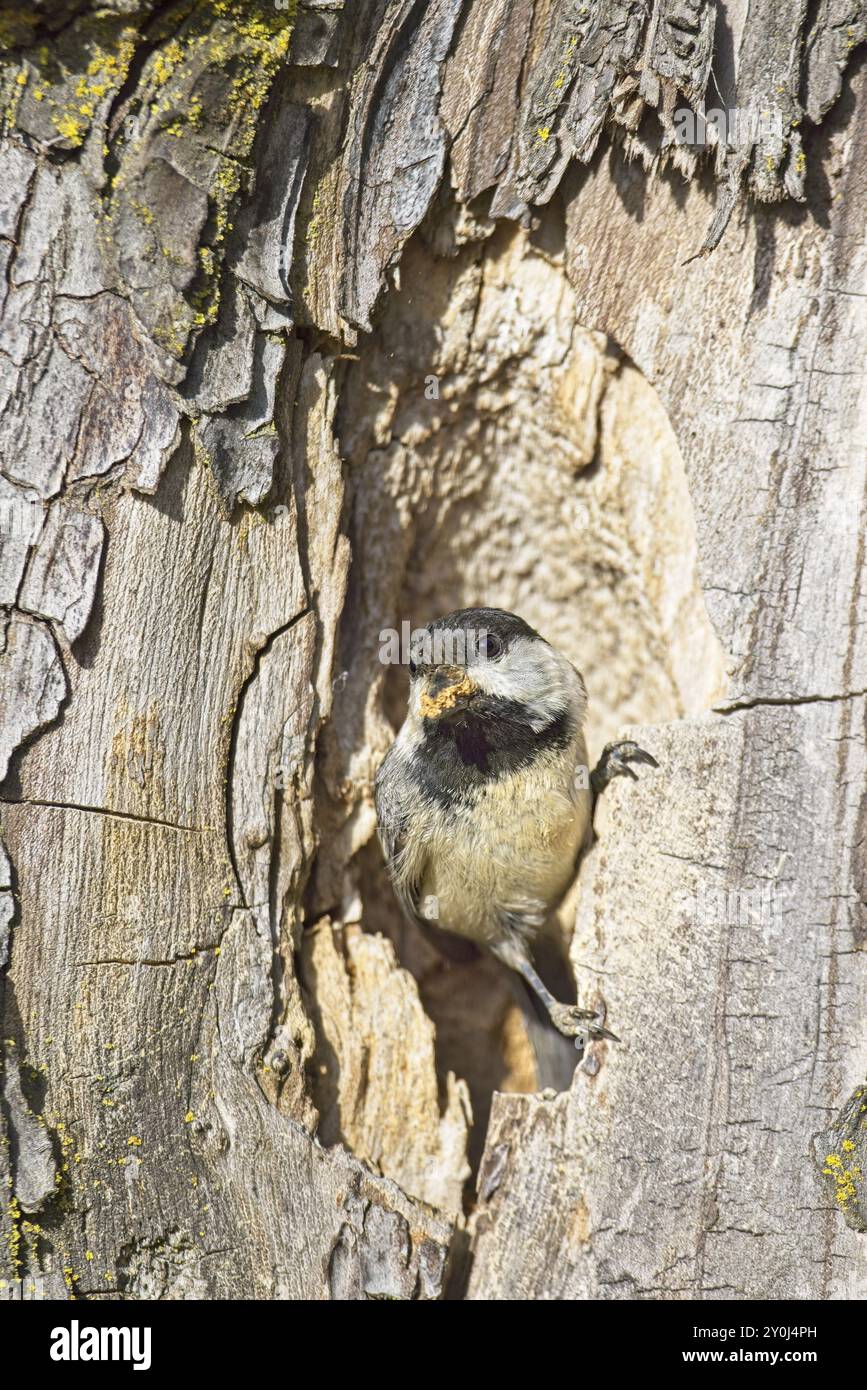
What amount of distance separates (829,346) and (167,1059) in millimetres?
2240

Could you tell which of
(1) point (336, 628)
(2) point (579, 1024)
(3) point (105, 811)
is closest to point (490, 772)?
(1) point (336, 628)

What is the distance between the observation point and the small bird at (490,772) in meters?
2.72

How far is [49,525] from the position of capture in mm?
2223

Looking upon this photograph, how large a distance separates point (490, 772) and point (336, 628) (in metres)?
0.59

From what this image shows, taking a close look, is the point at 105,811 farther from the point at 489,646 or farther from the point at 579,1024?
the point at 579,1024

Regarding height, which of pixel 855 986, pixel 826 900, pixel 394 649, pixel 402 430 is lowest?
pixel 855 986

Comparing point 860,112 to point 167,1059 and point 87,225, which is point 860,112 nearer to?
point 87,225

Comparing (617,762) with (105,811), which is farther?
(617,762)

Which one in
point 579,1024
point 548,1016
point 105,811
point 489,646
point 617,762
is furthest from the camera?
point 548,1016

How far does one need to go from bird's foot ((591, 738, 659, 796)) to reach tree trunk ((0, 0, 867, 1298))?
6 centimetres

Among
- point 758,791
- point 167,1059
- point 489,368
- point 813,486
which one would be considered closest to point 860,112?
point 813,486

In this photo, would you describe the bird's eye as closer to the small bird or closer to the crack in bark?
the small bird

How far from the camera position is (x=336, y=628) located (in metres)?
2.62

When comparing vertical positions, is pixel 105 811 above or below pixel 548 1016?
above
